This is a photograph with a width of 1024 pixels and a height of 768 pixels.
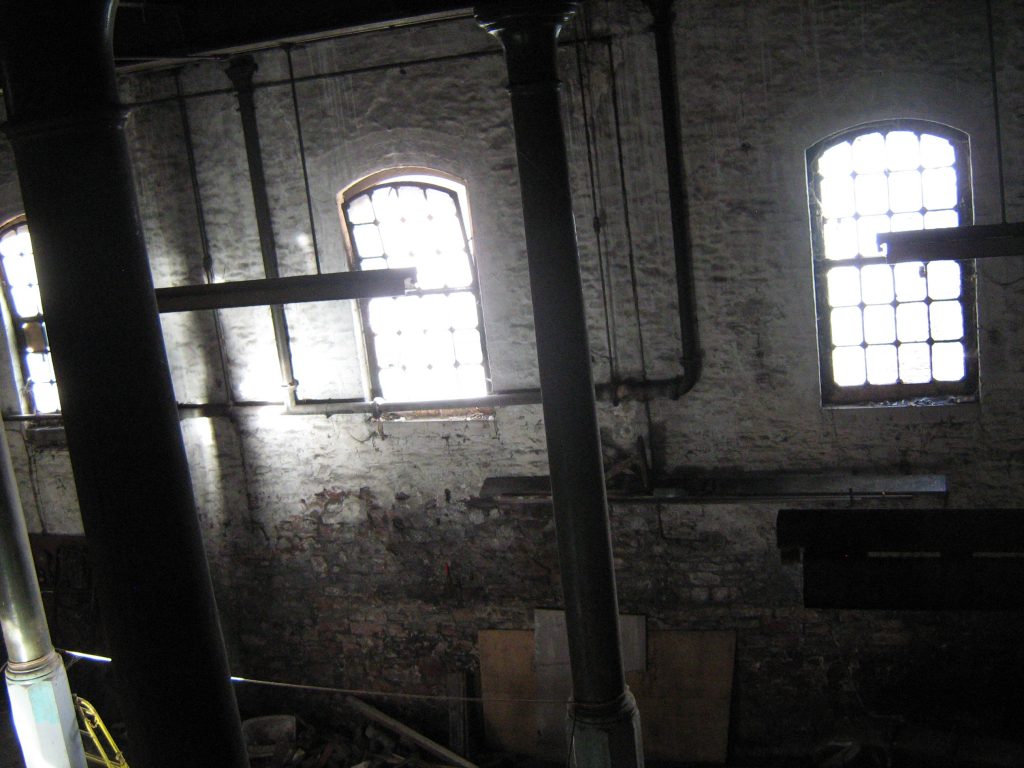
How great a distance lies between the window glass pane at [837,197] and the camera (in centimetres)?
732

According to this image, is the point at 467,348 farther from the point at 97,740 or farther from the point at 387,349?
the point at 97,740

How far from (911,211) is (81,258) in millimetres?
5861

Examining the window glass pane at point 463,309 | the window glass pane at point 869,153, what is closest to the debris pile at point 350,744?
the window glass pane at point 463,309

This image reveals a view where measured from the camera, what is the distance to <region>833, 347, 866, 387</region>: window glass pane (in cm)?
758

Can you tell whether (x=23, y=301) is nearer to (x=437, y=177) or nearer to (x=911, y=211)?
(x=437, y=177)

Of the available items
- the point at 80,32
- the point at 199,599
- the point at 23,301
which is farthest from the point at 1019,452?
the point at 23,301

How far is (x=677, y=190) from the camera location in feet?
24.5

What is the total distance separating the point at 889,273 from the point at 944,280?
0.37m

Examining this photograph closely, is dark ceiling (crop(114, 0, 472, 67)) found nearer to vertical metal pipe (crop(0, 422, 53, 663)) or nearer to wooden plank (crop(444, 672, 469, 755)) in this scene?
vertical metal pipe (crop(0, 422, 53, 663))

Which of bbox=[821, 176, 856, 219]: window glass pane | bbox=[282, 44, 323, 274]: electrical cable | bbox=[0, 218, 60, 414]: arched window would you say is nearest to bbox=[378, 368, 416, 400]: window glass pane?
bbox=[282, 44, 323, 274]: electrical cable

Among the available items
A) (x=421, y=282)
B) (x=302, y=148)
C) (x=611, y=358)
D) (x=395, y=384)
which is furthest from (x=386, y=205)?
(x=611, y=358)

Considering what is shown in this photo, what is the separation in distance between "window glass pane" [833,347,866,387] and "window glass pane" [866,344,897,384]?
2.1 inches

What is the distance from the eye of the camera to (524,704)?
857 centimetres

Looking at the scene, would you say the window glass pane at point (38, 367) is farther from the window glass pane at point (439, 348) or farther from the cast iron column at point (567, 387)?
the cast iron column at point (567, 387)
